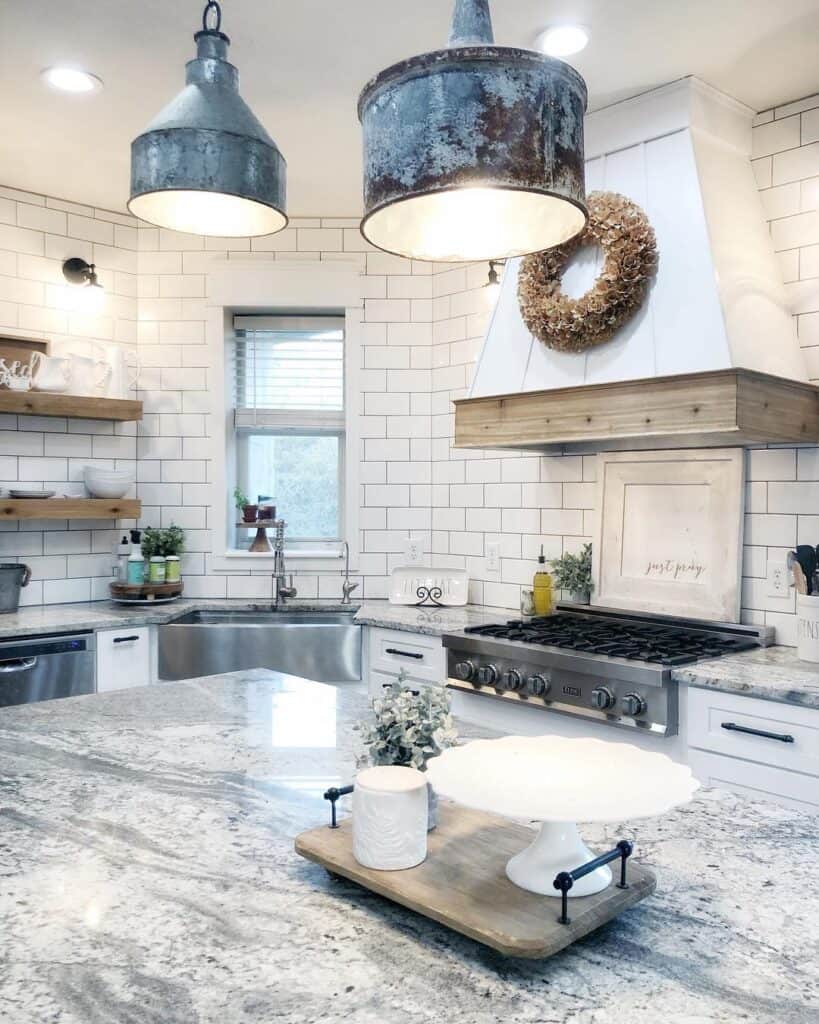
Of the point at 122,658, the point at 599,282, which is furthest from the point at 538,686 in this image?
the point at 122,658

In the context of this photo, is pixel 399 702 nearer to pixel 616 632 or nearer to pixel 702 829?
pixel 702 829

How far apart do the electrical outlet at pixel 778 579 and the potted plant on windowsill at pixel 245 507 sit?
8.14ft

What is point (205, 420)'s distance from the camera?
4.37 m

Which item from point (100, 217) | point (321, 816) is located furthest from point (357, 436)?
point (321, 816)

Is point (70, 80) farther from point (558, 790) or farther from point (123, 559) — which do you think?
point (558, 790)

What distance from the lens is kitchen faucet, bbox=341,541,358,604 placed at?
4156mm

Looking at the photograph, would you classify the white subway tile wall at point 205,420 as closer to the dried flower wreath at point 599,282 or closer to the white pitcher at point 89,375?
the white pitcher at point 89,375

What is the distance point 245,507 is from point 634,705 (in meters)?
2.44

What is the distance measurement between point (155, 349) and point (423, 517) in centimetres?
162

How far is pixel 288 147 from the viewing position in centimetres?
356

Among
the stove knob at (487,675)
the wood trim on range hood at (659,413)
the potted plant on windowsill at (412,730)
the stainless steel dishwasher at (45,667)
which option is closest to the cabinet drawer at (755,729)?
the stove knob at (487,675)

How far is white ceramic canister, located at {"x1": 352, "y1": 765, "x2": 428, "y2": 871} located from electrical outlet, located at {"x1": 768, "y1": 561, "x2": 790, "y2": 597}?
2273mm

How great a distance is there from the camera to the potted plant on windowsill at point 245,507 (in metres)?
4.40

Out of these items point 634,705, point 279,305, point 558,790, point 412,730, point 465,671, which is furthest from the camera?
point 279,305
